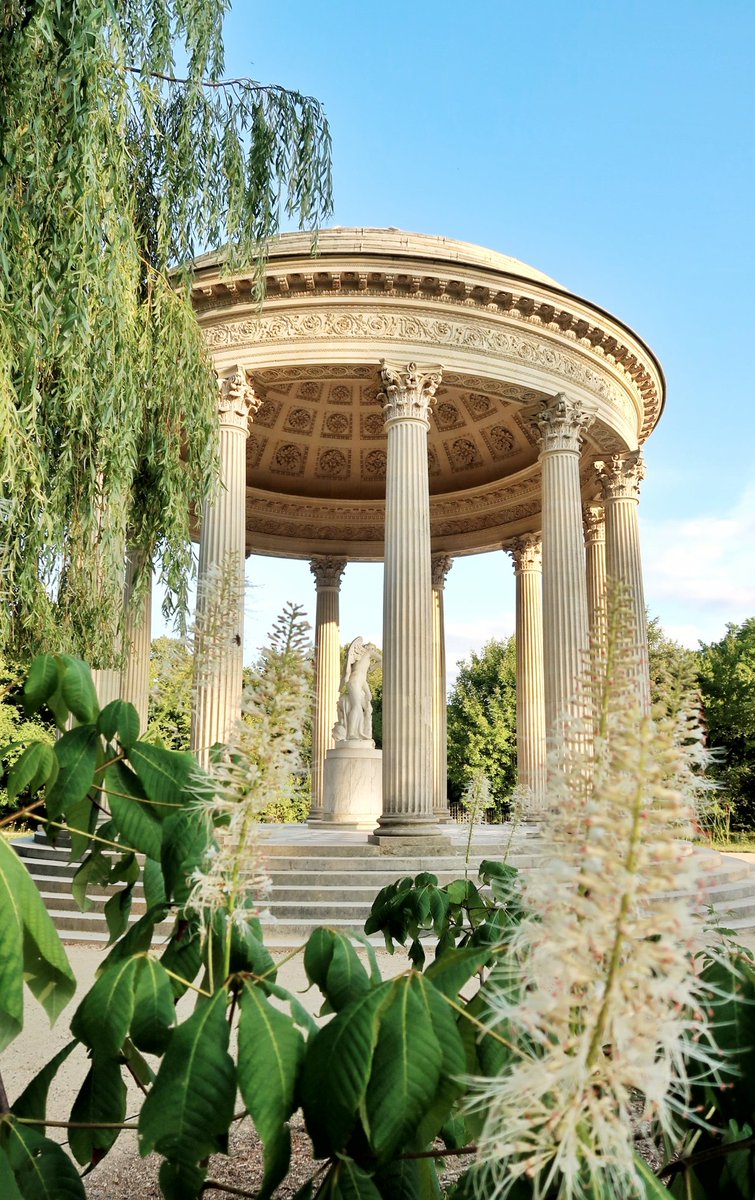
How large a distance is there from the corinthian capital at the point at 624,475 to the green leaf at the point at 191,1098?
34074mm

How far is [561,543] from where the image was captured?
29.5m

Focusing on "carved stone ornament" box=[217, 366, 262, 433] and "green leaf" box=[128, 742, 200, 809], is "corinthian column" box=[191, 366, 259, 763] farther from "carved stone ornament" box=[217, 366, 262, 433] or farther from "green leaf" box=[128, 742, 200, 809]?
"green leaf" box=[128, 742, 200, 809]

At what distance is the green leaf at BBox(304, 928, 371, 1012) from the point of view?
2.98 metres

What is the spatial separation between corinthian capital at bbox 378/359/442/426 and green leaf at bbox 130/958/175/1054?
26.1m

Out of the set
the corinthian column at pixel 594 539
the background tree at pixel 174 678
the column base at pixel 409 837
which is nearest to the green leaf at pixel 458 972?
the background tree at pixel 174 678

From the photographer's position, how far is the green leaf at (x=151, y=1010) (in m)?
Result: 2.69

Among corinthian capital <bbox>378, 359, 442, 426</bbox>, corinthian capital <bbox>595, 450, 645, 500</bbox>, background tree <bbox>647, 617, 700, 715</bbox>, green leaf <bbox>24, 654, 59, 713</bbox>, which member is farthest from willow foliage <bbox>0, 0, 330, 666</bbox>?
corinthian capital <bbox>595, 450, 645, 500</bbox>

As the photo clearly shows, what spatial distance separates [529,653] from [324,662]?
31.1 ft

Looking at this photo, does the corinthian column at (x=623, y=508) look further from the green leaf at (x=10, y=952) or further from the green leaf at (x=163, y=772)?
the green leaf at (x=10, y=952)

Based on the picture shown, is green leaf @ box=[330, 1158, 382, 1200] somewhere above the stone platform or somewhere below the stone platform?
above

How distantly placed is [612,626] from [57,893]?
22909mm

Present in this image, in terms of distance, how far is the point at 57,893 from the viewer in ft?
72.6

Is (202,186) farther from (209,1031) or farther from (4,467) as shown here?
(209,1031)

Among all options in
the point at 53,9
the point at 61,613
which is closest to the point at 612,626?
the point at 53,9
